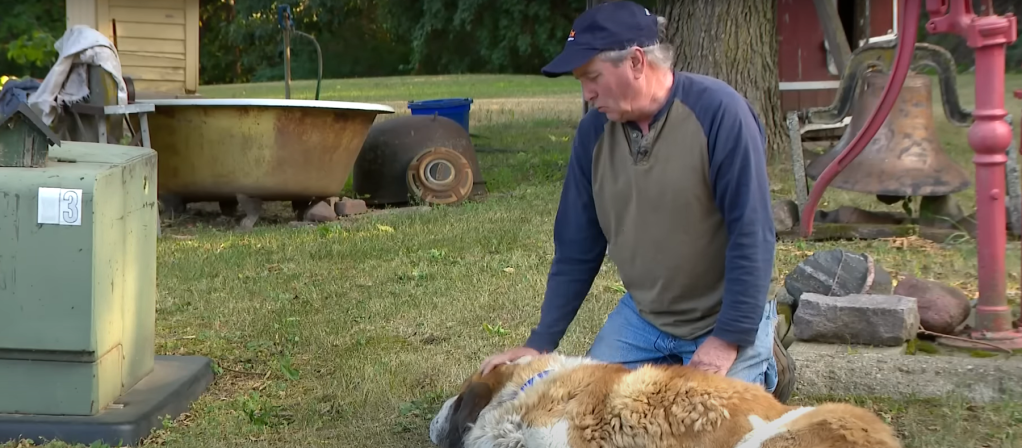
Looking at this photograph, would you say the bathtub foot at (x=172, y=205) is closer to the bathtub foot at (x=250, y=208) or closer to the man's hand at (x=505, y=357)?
the bathtub foot at (x=250, y=208)

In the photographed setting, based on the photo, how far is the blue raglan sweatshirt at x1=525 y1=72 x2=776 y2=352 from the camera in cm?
266

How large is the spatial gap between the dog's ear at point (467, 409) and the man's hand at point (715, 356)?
21.4 inches

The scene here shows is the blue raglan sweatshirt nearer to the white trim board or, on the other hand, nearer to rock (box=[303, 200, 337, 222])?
rock (box=[303, 200, 337, 222])

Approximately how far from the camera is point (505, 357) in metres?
2.83

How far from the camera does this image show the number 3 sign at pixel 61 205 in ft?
10.9

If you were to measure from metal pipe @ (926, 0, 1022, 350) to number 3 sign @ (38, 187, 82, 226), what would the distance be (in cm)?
337

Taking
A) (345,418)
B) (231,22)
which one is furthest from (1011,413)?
(231,22)

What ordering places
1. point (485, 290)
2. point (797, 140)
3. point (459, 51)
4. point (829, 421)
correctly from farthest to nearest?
point (459, 51), point (797, 140), point (485, 290), point (829, 421)

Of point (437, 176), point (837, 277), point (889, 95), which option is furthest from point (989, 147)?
point (437, 176)

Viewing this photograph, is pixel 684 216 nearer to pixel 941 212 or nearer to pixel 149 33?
pixel 941 212

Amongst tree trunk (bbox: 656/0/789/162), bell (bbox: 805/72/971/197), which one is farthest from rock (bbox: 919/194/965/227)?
tree trunk (bbox: 656/0/789/162)

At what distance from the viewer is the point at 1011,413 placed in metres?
3.55

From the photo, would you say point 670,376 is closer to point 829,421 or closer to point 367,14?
point 829,421

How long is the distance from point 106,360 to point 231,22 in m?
41.5
